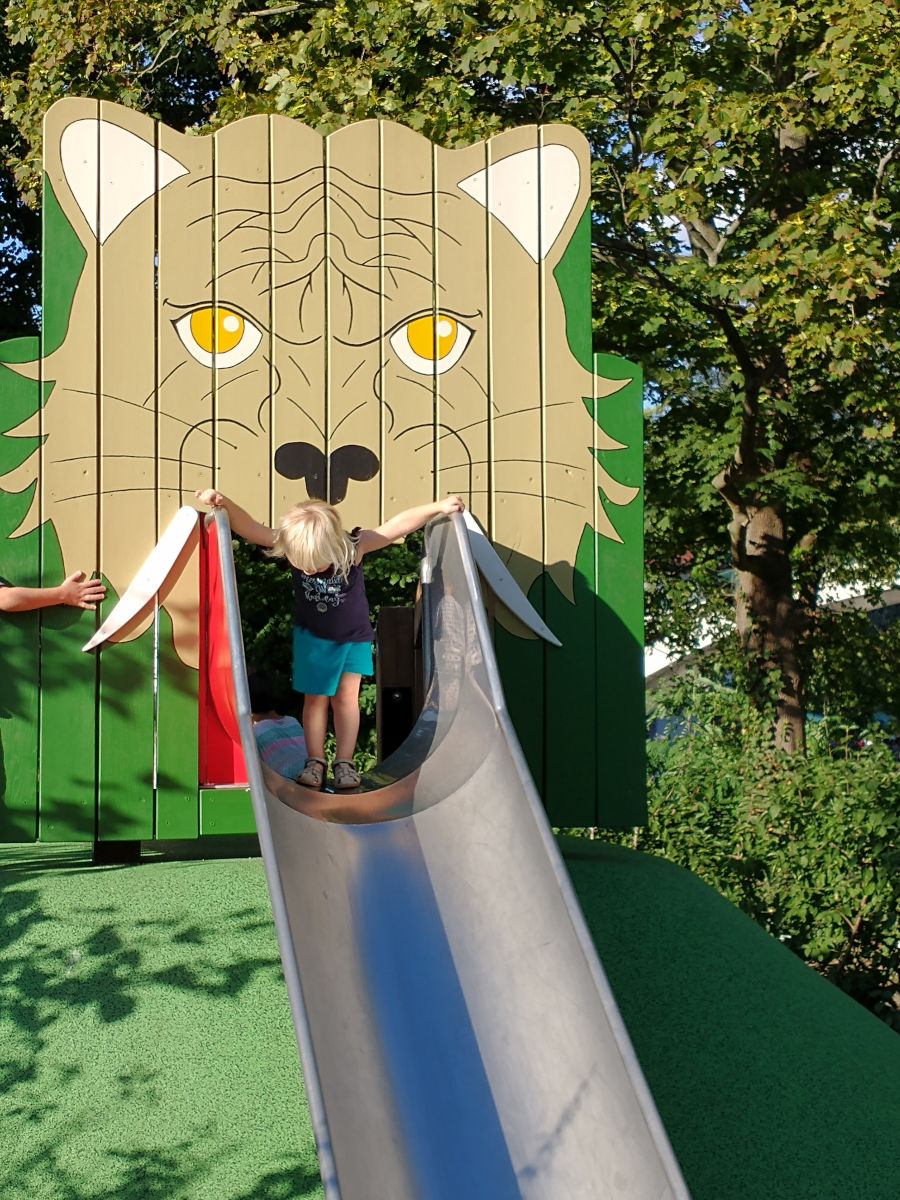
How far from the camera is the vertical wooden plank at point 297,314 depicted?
571cm

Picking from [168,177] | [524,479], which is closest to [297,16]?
[168,177]

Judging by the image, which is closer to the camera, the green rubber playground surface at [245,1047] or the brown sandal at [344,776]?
the green rubber playground surface at [245,1047]

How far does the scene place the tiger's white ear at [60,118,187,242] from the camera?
5609mm

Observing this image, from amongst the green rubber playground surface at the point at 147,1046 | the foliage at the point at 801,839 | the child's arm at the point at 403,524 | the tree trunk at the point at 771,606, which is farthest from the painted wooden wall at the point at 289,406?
the tree trunk at the point at 771,606

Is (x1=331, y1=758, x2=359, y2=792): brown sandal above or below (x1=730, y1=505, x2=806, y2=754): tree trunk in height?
below

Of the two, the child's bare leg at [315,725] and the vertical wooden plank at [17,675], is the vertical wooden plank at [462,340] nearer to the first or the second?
the child's bare leg at [315,725]

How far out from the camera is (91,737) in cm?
548

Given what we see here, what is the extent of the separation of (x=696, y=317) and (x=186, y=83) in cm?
649

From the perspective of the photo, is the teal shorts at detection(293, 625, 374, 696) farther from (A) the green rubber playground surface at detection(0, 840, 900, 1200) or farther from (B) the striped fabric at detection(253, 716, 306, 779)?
(A) the green rubber playground surface at detection(0, 840, 900, 1200)

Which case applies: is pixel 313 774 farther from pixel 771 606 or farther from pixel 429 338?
pixel 771 606

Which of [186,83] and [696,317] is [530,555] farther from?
[186,83]

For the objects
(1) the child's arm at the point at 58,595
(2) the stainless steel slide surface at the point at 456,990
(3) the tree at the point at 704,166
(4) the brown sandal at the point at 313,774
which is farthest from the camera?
(3) the tree at the point at 704,166

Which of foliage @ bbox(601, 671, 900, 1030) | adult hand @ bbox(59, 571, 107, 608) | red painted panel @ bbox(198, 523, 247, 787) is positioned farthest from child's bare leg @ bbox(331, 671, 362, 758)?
foliage @ bbox(601, 671, 900, 1030)

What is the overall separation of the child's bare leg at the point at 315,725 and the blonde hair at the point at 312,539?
570mm
